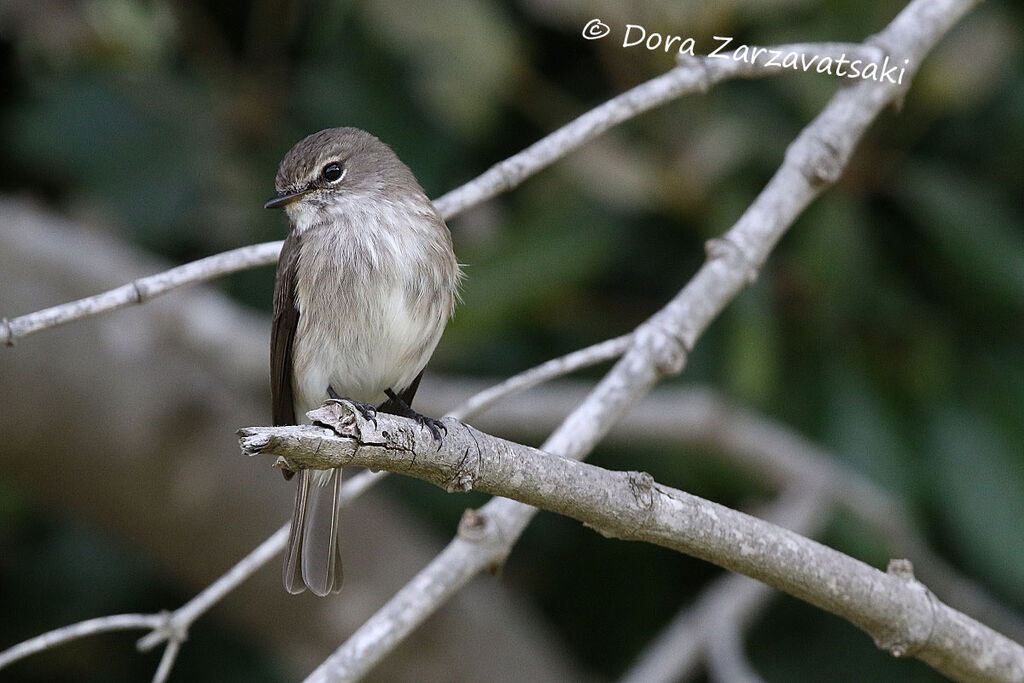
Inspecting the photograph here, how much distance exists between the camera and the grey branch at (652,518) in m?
1.94

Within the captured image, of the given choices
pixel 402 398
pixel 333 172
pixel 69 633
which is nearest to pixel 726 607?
pixel 402 398

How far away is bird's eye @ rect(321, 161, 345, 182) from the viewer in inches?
135

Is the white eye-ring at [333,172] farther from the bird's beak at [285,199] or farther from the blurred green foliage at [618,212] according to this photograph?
the blurred green foliage at [618,212]

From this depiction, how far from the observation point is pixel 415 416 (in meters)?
2.83

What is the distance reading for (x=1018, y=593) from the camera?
16.1 feet

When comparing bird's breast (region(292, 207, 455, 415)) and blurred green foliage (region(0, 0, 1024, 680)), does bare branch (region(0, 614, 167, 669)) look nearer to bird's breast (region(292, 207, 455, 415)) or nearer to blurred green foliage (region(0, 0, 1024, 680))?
bird's breast (region(292, 207, 455, 415))

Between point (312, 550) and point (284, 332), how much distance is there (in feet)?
1.91

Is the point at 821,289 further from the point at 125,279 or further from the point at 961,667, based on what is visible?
the point at 125,279

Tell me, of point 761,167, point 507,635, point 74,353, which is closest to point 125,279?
point 74,353

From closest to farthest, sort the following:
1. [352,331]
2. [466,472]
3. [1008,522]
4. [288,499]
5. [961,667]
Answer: [466,472]
[961,667]
[352,331]
[1008,522]
[288,499]

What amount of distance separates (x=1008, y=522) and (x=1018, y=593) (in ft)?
1.37

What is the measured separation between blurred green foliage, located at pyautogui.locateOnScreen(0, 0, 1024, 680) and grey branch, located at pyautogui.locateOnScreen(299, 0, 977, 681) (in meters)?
0.99

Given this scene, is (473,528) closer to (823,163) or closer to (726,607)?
(823,163)

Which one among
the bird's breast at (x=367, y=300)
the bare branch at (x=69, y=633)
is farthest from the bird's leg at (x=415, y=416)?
the bare branch at (x=69, y=633)
